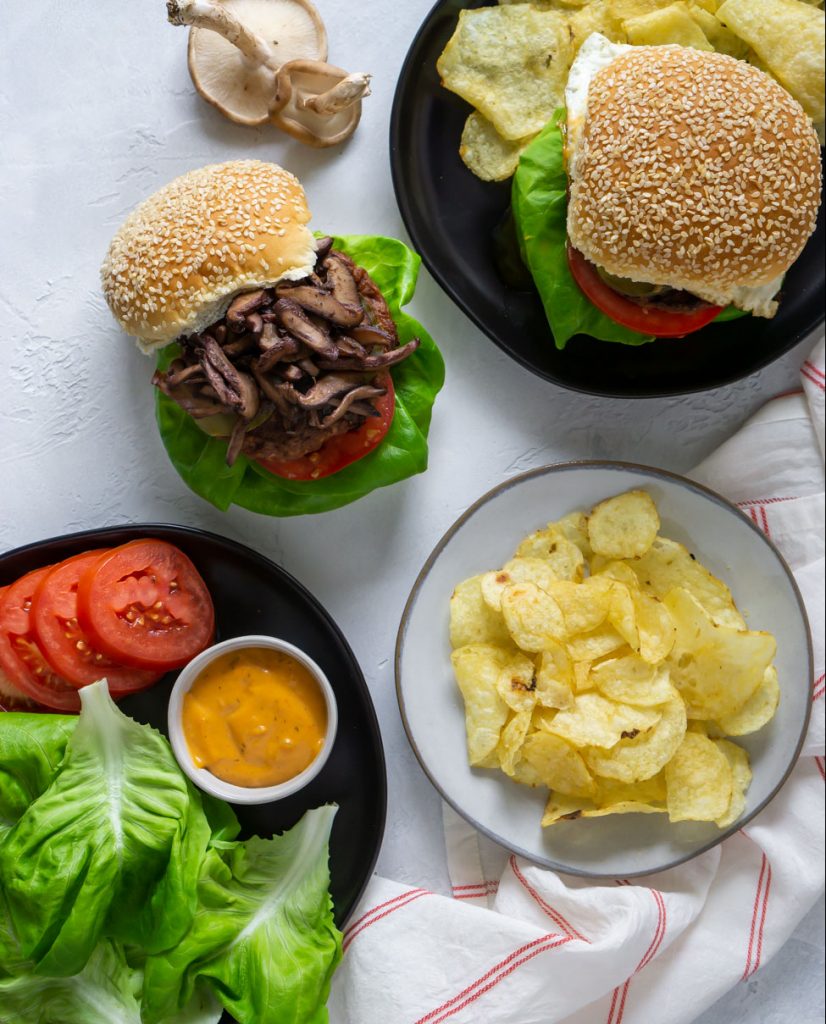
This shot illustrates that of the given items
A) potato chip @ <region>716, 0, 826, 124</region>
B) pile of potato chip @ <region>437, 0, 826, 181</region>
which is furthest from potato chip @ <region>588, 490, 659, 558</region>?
potato chip @ <region>716, 0, 826, 124</region>

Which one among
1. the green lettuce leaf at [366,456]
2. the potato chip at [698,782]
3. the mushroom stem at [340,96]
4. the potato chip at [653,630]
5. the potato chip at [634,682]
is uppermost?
the mushroom stem at [340,96]

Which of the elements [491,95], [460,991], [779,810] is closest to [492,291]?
[491,95]

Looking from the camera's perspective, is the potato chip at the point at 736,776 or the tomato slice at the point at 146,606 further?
the potato chip at the point at 736,776

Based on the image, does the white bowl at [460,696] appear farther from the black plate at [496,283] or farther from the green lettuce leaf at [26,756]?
the green lettuce leaf at [26,756]

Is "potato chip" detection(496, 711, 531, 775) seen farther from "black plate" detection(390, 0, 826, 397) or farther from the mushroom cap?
the mushroom cap

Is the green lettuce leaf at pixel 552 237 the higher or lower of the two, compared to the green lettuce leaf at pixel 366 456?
higher

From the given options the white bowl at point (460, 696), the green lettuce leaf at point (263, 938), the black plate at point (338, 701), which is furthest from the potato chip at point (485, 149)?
the green lettuce leaf at point (263, 938)

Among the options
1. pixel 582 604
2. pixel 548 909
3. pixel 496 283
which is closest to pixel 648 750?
pixel 582 604
